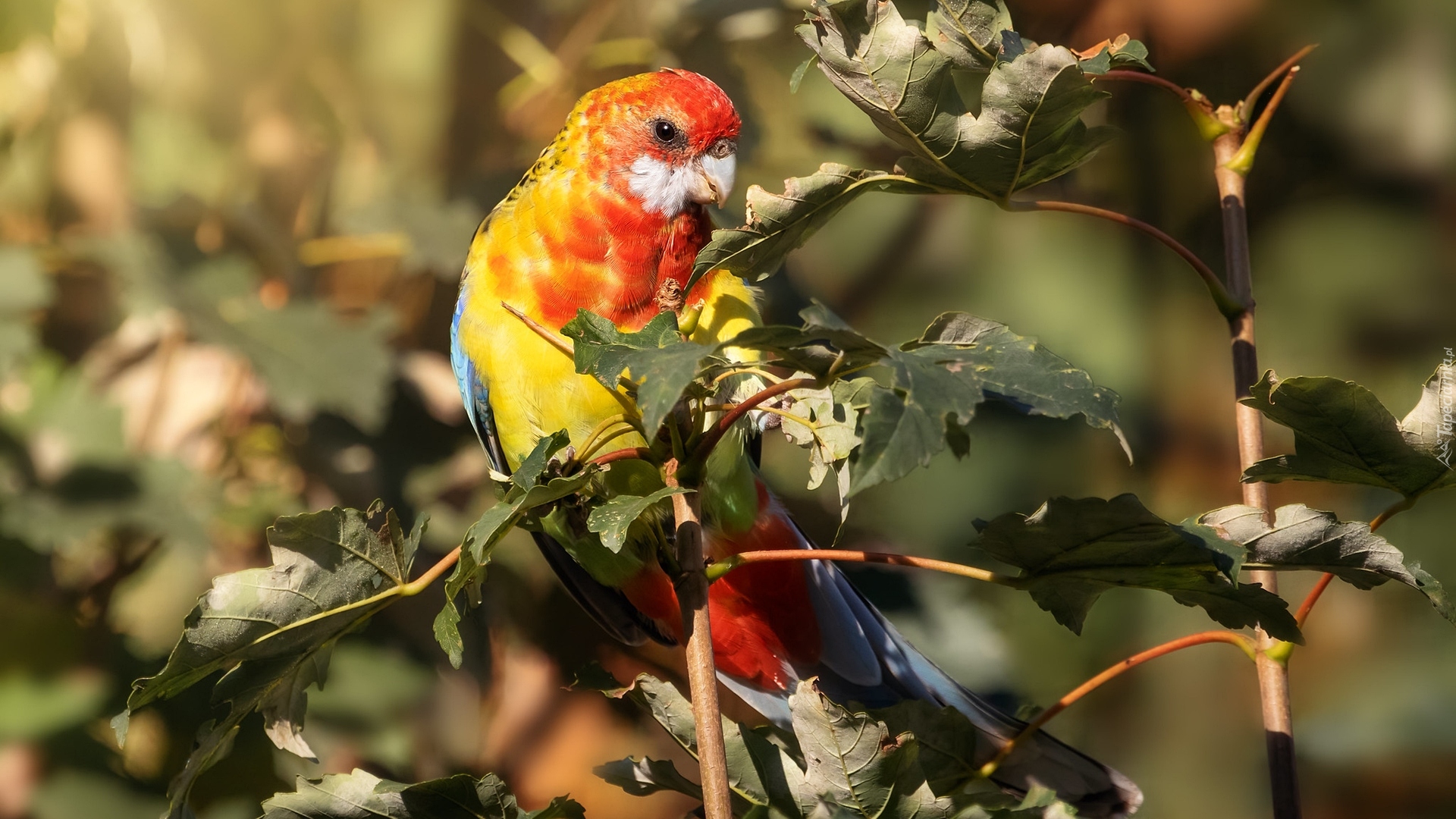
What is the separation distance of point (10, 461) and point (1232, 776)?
202cm

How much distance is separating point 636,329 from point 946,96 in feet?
2.07

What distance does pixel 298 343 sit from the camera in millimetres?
1543

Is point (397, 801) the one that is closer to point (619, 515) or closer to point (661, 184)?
point (619, 515)

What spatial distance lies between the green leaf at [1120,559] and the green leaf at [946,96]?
235mm

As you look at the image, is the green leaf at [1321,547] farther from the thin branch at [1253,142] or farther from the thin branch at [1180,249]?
the thin branch at [1253,142]

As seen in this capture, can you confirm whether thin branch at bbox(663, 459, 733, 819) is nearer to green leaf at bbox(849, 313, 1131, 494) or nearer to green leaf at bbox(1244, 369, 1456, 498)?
green leaf at bbox(849, 313, 1131, 494)

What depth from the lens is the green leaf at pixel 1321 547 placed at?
647 mm

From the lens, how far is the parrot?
1.25 meters

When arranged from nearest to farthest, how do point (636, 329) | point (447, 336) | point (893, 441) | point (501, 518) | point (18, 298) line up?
point (893, 441)
point (501, 518)
point (636, 329)
point (18, 298)
point (447, 336)

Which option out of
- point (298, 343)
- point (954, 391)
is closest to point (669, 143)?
point (298, 343)

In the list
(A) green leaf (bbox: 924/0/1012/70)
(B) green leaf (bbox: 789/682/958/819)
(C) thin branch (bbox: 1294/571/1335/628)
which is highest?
(A) green leaf (bbox: 924/0/1012/70)

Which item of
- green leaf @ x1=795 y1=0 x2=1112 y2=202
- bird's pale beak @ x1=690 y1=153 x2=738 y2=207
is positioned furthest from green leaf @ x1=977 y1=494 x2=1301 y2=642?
bird's pale beak @ x1=690 y1=153 x2=738 y2=207

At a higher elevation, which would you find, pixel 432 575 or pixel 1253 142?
pixel 1253 142

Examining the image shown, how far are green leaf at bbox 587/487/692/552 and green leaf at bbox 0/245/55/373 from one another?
1.16m
